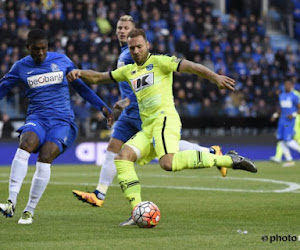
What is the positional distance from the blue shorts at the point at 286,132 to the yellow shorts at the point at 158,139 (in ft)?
45.2

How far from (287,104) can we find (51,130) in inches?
558

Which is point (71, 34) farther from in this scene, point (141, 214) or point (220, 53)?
point (141, 214)

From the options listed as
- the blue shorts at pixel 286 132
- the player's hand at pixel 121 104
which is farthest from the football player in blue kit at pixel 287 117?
the player's hand at pixel 121 104

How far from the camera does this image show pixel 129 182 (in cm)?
869

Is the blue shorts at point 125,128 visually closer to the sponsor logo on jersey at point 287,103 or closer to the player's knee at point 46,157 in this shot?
the player's knee at point 46,157

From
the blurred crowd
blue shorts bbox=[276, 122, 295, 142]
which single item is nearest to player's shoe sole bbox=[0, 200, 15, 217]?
the blurred crowd

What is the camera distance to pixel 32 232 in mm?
8102

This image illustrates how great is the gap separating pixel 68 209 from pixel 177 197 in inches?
91.2

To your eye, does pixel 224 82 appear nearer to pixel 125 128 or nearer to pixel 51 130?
pixel 51 130

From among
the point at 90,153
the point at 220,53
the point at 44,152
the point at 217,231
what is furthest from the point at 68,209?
the point at 220,53

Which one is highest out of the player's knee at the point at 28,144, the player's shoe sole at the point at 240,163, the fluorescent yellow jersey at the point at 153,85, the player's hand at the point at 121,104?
the fluorescent yellow jersey at the point at 153,85

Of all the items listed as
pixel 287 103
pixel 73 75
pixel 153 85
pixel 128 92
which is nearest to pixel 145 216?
pixel 153 85

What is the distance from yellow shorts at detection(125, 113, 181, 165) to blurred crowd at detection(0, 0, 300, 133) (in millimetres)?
13176

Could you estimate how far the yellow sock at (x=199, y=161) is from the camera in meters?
8.60
